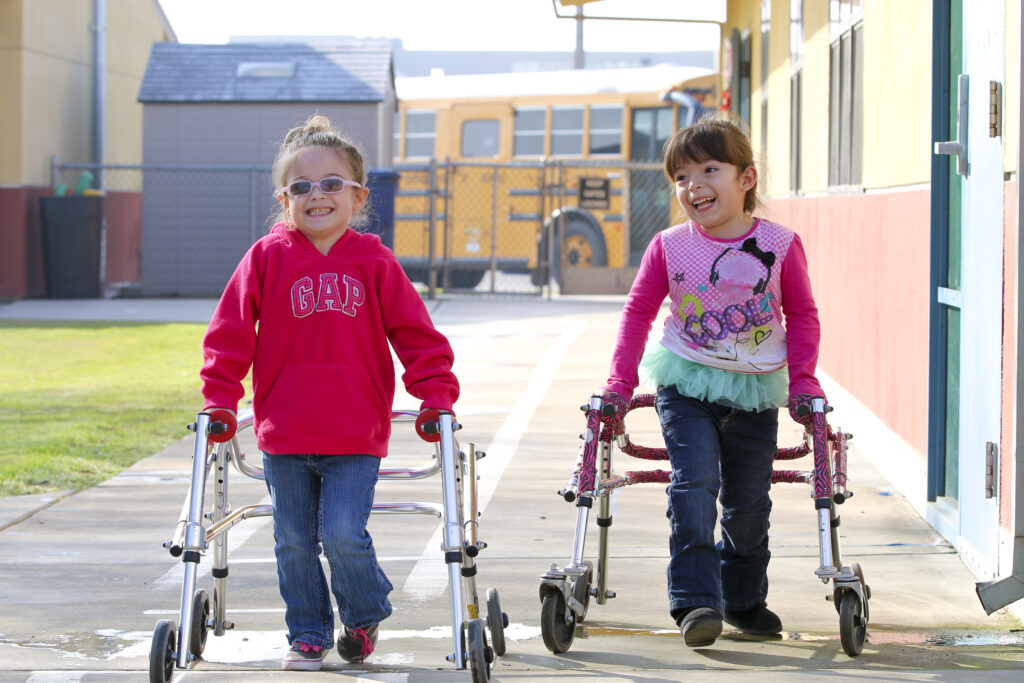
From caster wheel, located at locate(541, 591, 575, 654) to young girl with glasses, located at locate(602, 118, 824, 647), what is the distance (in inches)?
13.0

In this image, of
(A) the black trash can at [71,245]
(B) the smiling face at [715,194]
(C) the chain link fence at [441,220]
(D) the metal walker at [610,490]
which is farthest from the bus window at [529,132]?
(D) the metal walker at [610,490]

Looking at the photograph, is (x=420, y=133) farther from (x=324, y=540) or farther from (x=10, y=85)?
(x=324, y=540)

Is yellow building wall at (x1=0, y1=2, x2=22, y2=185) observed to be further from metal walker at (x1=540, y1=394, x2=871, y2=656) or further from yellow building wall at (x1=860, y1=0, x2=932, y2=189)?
metal walker at (x1=540, y1=394, x2=871, y2=656)

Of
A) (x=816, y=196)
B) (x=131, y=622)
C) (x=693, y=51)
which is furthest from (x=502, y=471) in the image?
(x=693, y=51)

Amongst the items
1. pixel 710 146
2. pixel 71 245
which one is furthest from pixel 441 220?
pixel 710 146

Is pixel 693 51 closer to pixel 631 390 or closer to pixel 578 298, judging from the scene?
pixel 578 298

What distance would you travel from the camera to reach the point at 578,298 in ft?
70.6

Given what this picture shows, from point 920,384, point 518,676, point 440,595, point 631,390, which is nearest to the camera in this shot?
point 518,676

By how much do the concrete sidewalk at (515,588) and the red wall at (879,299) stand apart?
0.41 m

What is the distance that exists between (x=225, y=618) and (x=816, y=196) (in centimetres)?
722

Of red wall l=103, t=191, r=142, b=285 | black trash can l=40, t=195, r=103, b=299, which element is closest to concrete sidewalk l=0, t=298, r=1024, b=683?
black trash can l=40, t=195, r=103, b=299

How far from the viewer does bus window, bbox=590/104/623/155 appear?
23094 millimetres

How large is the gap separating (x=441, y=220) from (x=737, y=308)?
64.4ft

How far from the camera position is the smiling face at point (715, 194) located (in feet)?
15.0
